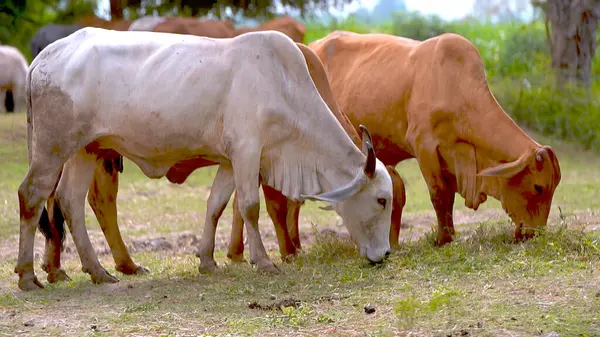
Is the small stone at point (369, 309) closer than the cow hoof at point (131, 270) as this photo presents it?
Yes

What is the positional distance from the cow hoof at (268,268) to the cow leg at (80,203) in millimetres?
982

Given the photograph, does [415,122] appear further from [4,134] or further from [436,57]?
[4,134]

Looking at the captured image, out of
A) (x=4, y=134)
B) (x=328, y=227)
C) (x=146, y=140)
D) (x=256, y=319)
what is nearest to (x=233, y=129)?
(x=146, y=140)

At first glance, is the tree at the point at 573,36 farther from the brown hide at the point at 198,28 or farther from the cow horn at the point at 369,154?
the cow horn at the point at 369,154

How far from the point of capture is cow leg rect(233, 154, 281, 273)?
23.6 feet

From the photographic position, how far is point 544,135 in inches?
647

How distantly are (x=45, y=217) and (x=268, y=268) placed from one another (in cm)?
165

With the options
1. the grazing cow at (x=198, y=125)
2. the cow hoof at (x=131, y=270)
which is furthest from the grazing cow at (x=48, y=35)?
the grazing cow at (x=198, y=125)

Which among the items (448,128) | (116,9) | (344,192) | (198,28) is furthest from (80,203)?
(116,9)

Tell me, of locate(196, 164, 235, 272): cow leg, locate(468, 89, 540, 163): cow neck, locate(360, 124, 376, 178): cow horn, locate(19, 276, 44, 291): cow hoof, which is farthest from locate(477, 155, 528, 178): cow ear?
locate(19, 276, 44, 291): cow hoof

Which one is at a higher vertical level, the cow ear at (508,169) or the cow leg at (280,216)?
the cow ear at (508,169)

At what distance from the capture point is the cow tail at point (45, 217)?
7.54 metres

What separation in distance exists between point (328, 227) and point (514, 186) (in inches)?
115

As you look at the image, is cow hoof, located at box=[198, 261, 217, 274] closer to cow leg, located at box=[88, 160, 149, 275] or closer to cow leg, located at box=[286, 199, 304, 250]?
cow leg, located at box=[88, 160, 149, 275]
